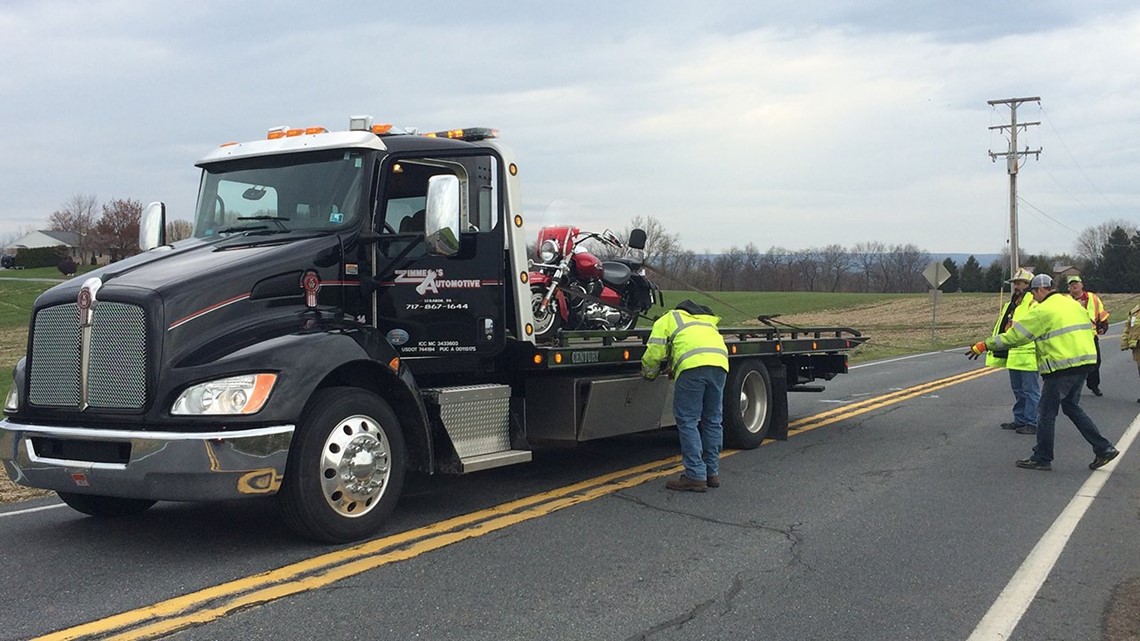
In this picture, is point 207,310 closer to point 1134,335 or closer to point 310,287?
point 310,287

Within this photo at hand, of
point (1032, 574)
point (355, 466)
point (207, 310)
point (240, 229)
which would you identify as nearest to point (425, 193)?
point (240, 229)

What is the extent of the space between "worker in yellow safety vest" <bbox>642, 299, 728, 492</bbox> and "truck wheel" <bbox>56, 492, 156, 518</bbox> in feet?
12.7

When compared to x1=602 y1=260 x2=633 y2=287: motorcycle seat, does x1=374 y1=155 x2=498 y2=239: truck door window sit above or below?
above

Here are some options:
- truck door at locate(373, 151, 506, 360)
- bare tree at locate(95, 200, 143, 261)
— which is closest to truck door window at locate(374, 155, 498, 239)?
truck door at locate(373, 151, 506, 360)

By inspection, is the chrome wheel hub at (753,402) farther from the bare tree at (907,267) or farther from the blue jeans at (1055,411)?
the bare tree at (907,267)

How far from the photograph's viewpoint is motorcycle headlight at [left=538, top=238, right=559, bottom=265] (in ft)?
30.4

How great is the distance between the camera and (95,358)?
5438mm

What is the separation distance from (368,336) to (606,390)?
239cm

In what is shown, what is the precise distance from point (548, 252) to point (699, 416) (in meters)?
2.42

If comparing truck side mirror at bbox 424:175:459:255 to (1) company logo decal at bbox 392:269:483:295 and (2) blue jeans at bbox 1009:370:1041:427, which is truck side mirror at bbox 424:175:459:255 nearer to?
(1) company logo decal at bbox 392:269:483:295

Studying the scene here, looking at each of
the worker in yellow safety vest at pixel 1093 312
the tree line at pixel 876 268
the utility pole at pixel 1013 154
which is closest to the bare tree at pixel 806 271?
the tree line at pixel 876 268

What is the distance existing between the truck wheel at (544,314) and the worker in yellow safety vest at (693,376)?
1.01 meters

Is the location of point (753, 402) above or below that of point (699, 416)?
below

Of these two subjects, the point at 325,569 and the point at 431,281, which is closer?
the point at 325,569
